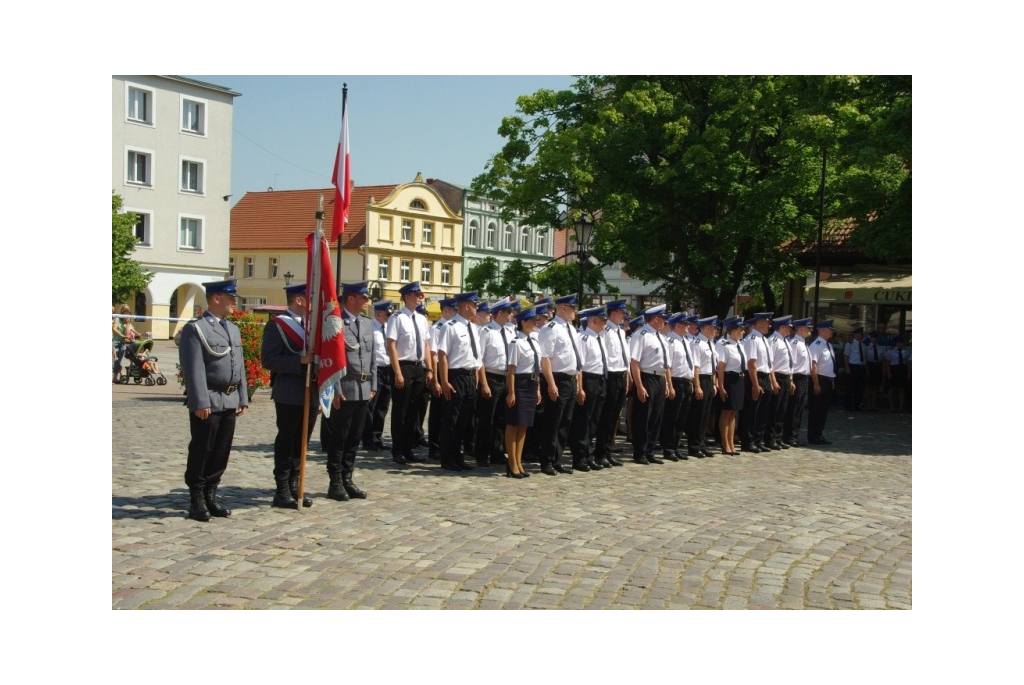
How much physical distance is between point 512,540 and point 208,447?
2604 mm

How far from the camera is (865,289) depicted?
81.3ft

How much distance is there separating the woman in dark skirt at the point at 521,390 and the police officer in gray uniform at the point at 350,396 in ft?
6.98

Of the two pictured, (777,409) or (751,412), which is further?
(777,409)

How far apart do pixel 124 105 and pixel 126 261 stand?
6745 mm

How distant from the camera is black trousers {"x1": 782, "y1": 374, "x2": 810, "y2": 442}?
1560 centimetres

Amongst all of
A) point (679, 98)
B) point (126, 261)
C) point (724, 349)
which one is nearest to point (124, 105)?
point (126, 261)

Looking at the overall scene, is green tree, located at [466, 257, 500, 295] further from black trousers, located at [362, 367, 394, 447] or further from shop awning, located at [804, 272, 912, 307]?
black trousers, located at [362, 367, 394, 447]

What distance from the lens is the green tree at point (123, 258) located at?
34.8 meters

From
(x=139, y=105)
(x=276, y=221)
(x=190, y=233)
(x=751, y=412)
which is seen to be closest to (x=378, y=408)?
(x=751, y=412)

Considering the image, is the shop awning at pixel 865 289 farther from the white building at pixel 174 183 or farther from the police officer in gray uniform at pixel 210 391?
the white building at pixel 174 183

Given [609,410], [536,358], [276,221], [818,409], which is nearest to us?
[536,358]

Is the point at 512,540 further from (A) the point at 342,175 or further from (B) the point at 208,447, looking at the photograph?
(A) the point at 342,175

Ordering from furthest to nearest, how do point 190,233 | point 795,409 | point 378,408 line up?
point 190,233 < point 795,409 < point 378,408

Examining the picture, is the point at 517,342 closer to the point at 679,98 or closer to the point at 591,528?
the point at 591,528
